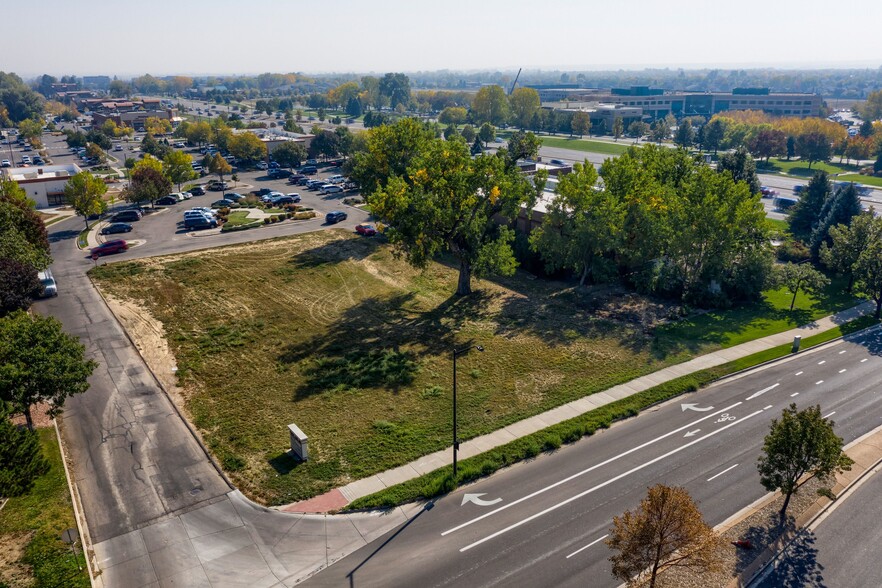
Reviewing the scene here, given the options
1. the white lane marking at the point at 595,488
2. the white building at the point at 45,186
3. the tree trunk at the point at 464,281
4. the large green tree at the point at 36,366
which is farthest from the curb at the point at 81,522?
the white building at the point at 45,186

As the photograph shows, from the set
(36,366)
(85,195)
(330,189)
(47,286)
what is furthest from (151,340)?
(330,189)

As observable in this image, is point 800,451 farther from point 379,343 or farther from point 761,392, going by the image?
point 379,343

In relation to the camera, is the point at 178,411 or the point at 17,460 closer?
the point at 17,460

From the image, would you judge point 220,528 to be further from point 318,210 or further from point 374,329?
point 318,210

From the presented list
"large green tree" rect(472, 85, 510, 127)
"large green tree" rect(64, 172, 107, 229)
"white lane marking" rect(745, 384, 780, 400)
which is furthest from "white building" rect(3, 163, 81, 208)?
"large green tree" rect(472, 85, 510, 127)

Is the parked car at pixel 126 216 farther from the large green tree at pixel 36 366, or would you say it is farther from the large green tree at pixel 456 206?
the large green tree at pixel 36 366

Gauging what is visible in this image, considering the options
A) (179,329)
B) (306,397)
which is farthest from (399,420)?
(179,329)
